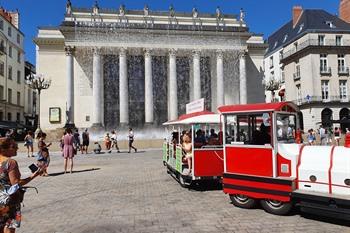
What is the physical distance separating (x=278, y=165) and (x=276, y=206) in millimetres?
872

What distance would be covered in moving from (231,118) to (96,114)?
3593 cm

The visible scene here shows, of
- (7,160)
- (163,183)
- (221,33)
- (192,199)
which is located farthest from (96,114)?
(7,160)

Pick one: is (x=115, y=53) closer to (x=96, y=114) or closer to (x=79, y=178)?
(x=96, y=114)

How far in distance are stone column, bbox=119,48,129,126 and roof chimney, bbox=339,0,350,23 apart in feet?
126

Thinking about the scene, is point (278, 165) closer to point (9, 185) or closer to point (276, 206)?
point (276, 206)

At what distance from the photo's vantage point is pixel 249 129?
825 centimetres

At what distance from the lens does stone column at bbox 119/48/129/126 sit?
42844 millimetres

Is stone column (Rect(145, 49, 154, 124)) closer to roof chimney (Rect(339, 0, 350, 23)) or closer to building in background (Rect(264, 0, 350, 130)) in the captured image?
building in background (Rect(264, 0, 350, 130))

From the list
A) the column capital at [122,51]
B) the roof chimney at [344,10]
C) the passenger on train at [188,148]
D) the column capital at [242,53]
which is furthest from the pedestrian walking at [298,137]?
the roof chimney at [344,10]

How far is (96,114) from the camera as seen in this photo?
42844mm

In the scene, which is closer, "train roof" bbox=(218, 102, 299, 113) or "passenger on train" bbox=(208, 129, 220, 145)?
"train roof" bbox=(218, 102, 299, 113)

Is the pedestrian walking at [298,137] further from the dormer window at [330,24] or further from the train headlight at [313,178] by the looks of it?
the dormer window at [330,24]

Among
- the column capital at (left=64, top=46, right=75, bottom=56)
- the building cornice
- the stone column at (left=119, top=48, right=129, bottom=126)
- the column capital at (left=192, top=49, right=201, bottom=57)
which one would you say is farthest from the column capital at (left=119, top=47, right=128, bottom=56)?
the column capital at (left=192, top=49, right=201, bottom=57)

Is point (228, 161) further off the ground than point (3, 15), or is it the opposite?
point (3, 15)
